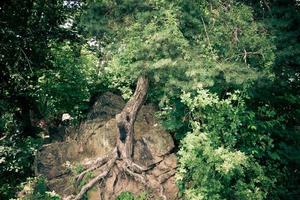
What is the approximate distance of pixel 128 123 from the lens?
9.91 metres

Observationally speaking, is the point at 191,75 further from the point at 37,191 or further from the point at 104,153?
the point at 37,191

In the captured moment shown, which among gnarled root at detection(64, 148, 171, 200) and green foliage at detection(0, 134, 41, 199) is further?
green foliage at detection(0, 134, 41, 199)

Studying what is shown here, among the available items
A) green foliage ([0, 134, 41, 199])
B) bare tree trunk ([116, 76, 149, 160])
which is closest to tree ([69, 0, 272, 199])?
bare tree trunk ([116, 76, 149, 160])

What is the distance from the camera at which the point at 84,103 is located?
12461 millimetres

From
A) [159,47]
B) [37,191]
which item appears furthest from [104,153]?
[159,47]

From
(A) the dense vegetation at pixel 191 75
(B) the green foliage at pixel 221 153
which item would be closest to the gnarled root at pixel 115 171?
(A) the dense vegetation at pixel 191 75

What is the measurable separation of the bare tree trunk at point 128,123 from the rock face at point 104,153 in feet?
1.46

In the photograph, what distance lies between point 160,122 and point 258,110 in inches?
117

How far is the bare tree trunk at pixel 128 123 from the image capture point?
9.88 metres

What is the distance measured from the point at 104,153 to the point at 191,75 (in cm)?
387

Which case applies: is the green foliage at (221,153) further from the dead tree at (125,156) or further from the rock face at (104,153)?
the dead tree at (125,156)

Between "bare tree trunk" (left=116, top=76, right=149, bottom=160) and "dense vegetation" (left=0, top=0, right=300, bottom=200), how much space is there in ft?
1.36

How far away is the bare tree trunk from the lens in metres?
9.88

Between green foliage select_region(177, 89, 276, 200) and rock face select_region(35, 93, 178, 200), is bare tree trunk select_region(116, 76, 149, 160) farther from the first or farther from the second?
green foliage select_region(177, 89, 276, 200)
